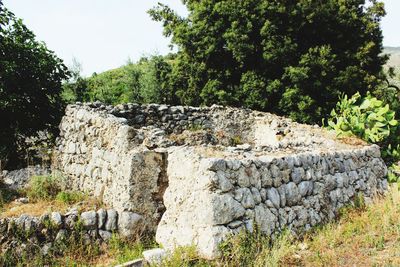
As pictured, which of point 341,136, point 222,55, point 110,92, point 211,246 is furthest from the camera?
point 110,92

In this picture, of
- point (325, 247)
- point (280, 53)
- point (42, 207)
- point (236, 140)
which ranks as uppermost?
point (280, 53)

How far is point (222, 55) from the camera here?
2108 cm

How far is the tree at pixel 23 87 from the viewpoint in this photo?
10.7 m

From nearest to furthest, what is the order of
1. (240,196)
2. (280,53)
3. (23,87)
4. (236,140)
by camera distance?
(240,196) → (23,87) → (236,140) → (280,53)

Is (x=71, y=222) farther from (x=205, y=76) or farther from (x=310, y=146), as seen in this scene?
(x=205, y=76)

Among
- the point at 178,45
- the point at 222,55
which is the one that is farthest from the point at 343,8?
the point at 178,45

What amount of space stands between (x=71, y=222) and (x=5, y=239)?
0.96 metres

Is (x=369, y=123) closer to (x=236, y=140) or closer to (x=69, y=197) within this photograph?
(x=236, y=140)

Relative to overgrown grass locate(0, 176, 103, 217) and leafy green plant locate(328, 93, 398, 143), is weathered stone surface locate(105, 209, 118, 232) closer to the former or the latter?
overgrown grass locate(0, 176, 103, 217)

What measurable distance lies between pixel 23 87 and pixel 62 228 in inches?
238

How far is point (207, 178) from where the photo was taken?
5.78 metres

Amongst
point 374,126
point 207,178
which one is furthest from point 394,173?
point 207,178

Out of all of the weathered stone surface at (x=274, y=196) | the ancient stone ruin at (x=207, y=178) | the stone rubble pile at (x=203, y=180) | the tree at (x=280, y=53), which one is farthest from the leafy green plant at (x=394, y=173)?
the tree at (x=280, y=53)

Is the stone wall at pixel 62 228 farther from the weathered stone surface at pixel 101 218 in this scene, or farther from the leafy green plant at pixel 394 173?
the leafy green plant at pixel 394 173
